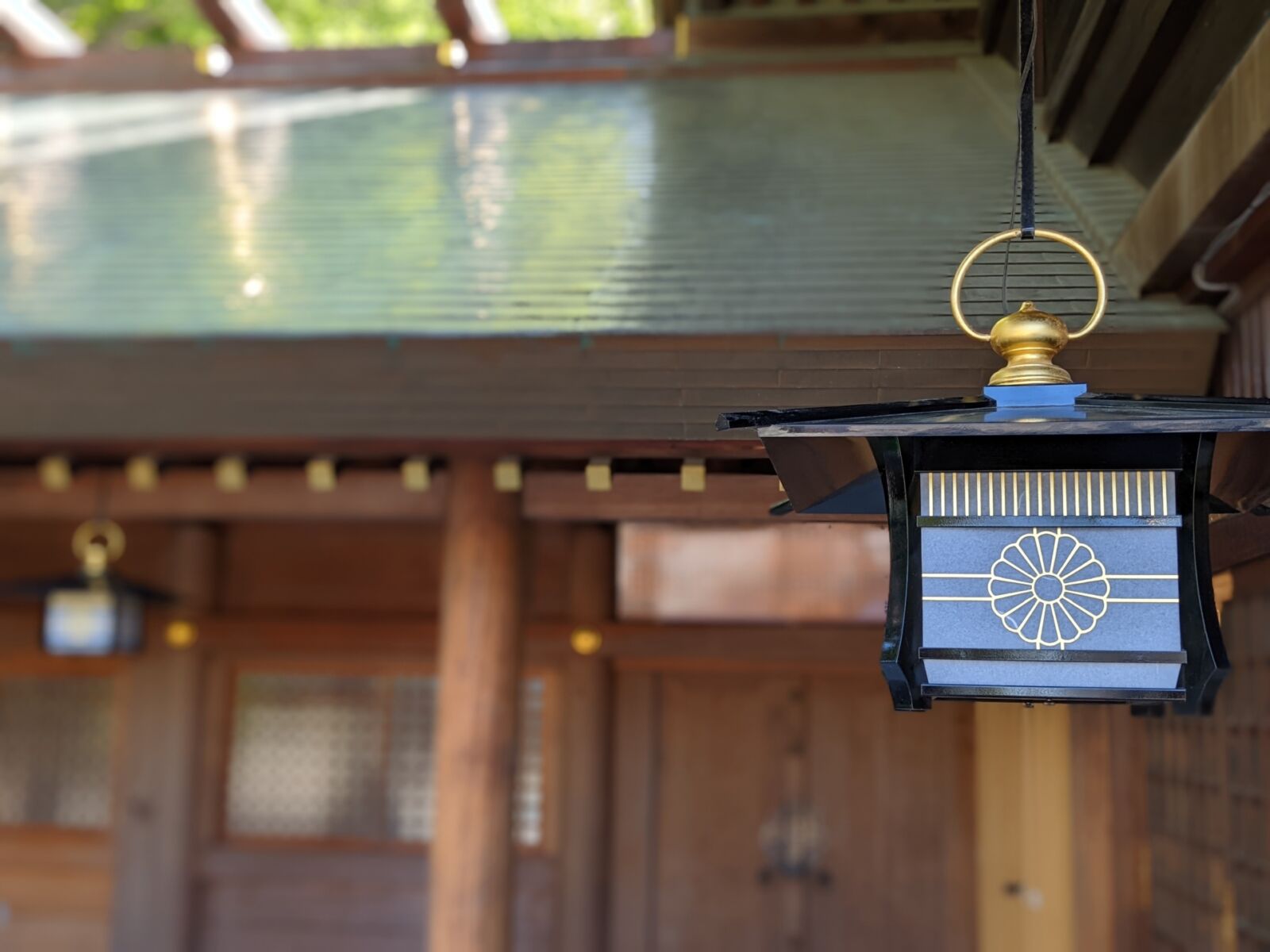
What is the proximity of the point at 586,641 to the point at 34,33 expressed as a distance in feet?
13.0

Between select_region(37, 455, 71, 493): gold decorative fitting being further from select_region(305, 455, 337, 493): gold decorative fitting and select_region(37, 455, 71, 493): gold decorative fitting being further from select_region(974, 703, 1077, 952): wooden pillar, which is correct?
select_region(974, 703, 1077, 952): wooden pillar

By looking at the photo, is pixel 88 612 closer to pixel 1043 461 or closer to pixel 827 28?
pixel 827 28

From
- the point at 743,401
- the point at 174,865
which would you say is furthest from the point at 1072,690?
the point at 174,865

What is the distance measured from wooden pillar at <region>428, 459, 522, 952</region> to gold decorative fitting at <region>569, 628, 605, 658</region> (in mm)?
1282

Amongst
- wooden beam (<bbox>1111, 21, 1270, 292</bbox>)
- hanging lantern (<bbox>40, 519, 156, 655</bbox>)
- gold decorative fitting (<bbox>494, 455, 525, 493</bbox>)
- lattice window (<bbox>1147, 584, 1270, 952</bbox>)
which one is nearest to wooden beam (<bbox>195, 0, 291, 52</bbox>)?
hanging lantern (<bbox>40, 519, 156, 655</bbox>)

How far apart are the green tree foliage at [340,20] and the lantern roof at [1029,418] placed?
973 cm

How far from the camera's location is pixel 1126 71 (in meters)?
2.95

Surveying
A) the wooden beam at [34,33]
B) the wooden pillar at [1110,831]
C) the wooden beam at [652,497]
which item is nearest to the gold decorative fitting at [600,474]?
the wooden beam at [652,497]

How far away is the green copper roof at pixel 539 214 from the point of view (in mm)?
3332

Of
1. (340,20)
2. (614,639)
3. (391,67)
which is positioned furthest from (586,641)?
(340,20)

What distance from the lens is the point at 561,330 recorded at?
3334 millimetres

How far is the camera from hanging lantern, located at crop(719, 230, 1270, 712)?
6.51ft

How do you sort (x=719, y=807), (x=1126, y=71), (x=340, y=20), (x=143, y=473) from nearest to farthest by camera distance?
(x=1126, y=71)
(x=143, y=473)
(x=719, y=807)
(x=340, y=20)

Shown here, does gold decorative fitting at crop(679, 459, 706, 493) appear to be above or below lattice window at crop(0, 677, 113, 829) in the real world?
above
